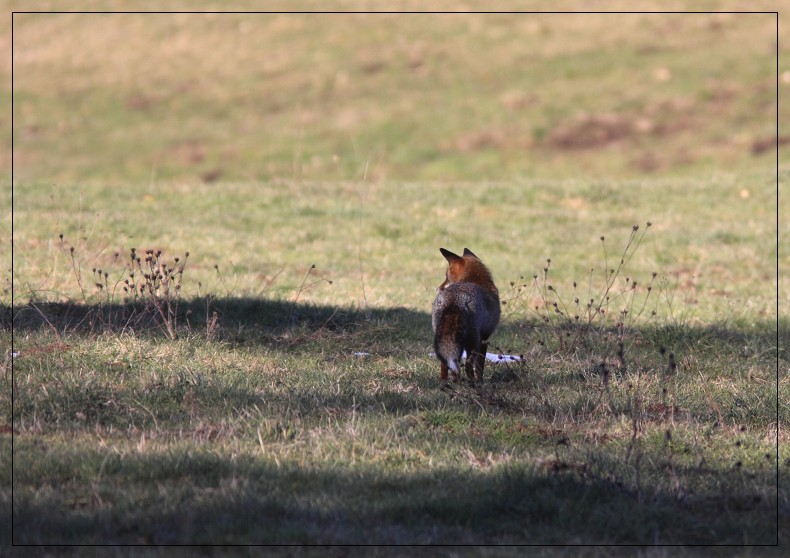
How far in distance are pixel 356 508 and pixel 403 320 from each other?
5517 mm

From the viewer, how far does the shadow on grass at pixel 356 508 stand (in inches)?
194

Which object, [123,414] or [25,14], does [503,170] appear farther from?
[25,14]

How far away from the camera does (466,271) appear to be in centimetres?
848

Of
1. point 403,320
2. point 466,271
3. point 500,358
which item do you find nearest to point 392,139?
point 403,320

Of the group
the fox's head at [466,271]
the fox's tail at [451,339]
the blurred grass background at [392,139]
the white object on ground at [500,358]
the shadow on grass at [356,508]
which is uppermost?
the blurred grass background at [392,139]

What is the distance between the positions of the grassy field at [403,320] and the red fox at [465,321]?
12.5 inches

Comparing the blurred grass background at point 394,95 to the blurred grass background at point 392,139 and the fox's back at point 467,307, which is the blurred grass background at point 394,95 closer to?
the blurred grass background at point 392,139

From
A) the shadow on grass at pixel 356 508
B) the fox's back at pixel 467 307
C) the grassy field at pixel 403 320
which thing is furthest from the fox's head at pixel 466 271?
the shadow on grass at pixel 356 508

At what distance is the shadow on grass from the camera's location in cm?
493

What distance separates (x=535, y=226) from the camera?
1839 cm

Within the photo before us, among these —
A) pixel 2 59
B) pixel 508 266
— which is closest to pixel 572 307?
pixel 508 266

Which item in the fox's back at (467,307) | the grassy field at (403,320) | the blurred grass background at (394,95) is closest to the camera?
the grassy field at (403,320)

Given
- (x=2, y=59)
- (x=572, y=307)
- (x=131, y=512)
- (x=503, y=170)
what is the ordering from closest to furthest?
1. (x=131, y=512)
2. (x=572, y=307)
3. (x=503, y=170)
4. (x=2, y=59)

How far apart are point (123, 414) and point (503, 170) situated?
24451 millimetres
